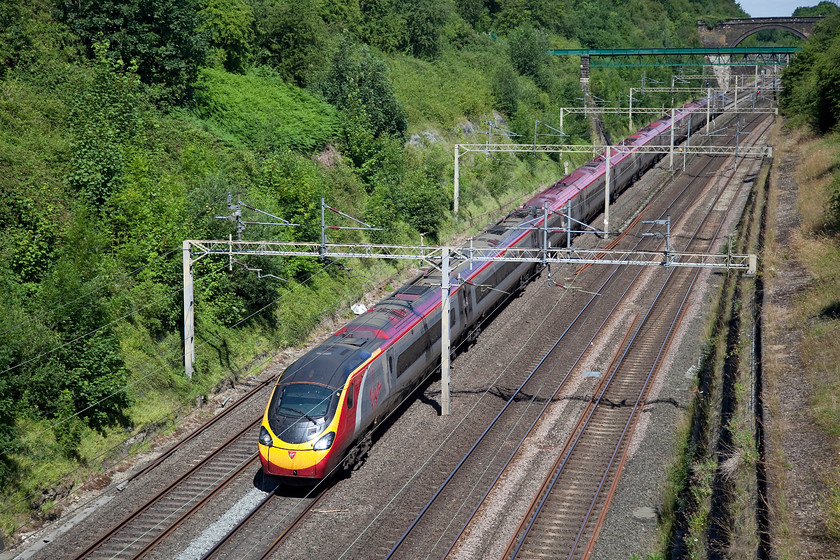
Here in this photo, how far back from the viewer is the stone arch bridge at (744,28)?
105500mm

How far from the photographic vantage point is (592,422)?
23.7 metres

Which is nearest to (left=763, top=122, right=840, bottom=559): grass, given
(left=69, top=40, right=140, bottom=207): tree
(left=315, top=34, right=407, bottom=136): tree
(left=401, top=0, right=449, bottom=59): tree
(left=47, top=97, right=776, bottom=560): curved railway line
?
(left=47, top=97, right=776, bottom=560): curved railway line

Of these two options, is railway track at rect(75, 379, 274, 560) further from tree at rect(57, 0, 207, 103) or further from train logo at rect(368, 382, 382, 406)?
tree at rect(57, 0, 207, 103)

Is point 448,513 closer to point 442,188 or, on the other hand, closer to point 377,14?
point 442,188

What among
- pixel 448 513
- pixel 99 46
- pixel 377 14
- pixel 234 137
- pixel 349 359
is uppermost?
pixel 377 14

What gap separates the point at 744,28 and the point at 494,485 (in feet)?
362

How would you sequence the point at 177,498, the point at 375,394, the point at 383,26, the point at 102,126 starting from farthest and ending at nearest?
the point at 383,26 → the point at 102,126 → the point at 375,394 → the point at 177,498

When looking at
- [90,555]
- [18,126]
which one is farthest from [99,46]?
[90,555]

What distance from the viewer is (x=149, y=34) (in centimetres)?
3538

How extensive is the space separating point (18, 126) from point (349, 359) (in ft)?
54.2

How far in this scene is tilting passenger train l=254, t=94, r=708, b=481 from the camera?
63.0 ft

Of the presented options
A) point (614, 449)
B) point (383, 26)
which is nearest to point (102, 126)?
point (614, 449)

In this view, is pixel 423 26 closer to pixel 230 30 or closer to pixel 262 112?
pixel 230 30

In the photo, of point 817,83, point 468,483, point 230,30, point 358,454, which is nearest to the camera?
point 468,483
